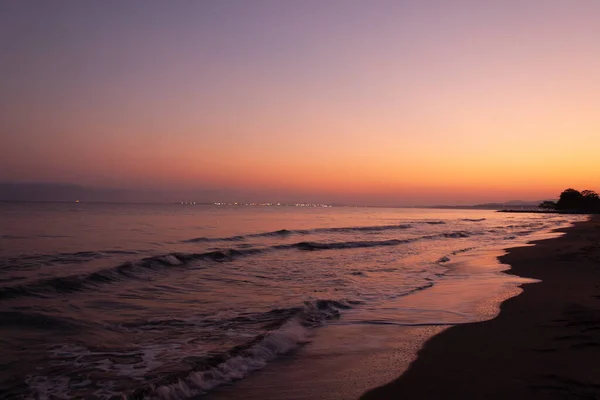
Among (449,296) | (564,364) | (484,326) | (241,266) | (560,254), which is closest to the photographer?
(564,364)

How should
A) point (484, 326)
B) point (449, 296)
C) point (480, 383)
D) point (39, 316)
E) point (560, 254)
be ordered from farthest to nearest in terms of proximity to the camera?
point (560, 254) → point (449, 296) → point (39, 316) → point (484, 326) → point (480, 383)

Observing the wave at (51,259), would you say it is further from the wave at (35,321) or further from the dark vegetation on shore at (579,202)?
the dark vegetation on shore at (579,202)

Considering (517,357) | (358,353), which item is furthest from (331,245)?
(517,357)

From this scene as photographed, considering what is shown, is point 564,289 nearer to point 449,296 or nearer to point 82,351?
point 449,296

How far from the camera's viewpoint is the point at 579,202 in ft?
477

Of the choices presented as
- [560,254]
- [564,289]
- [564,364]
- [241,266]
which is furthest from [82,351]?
[560,254]

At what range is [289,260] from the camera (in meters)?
18.4

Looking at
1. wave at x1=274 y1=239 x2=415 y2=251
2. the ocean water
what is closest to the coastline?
the ocean water

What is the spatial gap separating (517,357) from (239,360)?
3768 mm

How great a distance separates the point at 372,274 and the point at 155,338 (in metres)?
9.07

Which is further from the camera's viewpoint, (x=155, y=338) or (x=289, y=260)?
(x=289, y=260)

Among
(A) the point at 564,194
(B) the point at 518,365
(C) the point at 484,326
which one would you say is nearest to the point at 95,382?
(B) the point at 518,365

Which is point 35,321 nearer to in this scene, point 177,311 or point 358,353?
point 177,311

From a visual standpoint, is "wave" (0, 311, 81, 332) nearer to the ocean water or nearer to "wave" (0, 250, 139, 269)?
the ocean water
